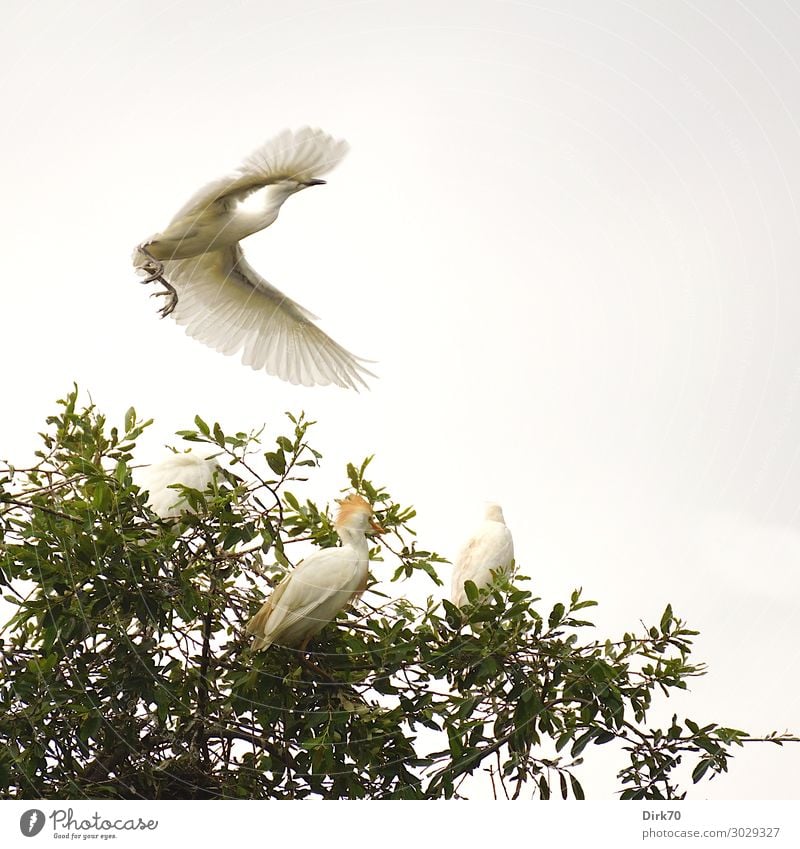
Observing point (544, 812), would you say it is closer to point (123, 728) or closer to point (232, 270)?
point (123, 728)

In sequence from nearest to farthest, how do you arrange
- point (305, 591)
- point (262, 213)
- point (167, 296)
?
point (305, 591) → point (262, 213) → point (167, 296)

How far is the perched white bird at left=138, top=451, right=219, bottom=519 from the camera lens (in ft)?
4.71

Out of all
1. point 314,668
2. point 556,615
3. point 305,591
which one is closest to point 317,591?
point 305,591

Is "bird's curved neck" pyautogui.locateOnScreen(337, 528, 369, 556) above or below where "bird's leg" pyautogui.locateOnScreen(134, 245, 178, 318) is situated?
below

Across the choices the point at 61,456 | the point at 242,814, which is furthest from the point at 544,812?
the point at 61,456

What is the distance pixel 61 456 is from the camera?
4.69 ft

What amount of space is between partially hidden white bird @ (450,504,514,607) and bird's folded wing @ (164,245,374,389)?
1.02ft

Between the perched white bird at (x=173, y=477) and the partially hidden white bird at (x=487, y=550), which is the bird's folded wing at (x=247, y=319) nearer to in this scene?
the perched white bird at (x=173, y=477)

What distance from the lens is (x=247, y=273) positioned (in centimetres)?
146

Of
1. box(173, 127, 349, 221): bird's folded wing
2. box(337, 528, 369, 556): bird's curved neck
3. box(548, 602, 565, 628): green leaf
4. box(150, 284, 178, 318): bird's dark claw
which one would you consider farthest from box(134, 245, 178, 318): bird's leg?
box(548, 602, 565, 628): green leaf

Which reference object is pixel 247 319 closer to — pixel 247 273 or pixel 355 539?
pixel 247 273

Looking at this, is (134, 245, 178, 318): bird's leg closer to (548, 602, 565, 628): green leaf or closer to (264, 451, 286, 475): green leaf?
(264, 451, 286, 475): green leaf

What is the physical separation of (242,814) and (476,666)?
316 mm

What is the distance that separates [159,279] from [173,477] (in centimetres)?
28
